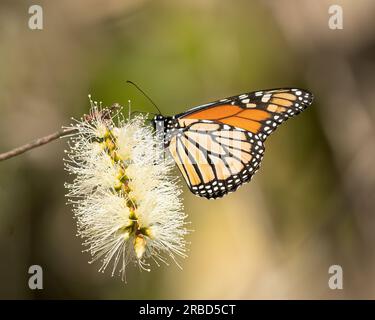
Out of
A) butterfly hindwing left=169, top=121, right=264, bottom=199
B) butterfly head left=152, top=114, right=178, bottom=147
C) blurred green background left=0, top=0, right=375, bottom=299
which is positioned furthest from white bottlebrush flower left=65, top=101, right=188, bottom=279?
blurred green background left=0, top=0, right=375, bottom=299

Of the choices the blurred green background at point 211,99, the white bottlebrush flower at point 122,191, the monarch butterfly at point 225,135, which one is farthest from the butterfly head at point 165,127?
the blurred green background at point 211,99

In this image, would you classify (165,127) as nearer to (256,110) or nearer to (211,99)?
(256,110)

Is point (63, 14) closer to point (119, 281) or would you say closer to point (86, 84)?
point (86, 84)

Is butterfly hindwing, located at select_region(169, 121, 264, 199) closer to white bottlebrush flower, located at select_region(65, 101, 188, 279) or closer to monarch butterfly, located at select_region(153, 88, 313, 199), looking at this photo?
monarch butterfly, located at select_region(153, 88, 313, 199)

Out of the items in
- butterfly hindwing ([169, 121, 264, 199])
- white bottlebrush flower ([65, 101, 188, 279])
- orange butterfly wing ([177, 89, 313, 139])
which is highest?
orange butterfly wing ([177, 89, 313, 139])

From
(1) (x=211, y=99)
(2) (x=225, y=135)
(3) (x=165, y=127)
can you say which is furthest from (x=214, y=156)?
(1) (x=211, y=99)

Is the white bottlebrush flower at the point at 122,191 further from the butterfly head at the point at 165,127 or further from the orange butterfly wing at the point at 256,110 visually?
the orange butterfly wing at the point at 256,110

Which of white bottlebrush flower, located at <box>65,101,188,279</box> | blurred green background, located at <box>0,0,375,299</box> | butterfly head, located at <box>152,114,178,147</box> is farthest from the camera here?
blurred green background, located at <box>0,0,375,299</box>
